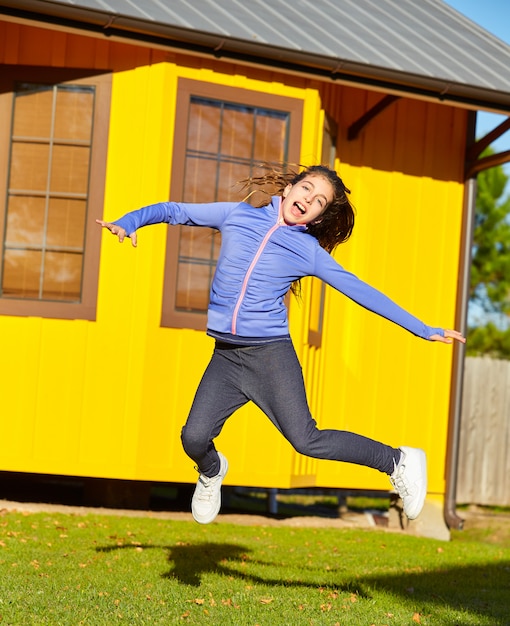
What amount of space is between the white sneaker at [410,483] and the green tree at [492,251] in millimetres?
24241

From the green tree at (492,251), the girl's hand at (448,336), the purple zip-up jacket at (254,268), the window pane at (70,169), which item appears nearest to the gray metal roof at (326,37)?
the window pane at (70,169)

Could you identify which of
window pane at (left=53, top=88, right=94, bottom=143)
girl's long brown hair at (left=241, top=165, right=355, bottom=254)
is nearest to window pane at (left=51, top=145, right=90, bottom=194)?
window pane at (left=53, top=88, right=94, bottom=143)

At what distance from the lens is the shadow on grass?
6730 millimetres

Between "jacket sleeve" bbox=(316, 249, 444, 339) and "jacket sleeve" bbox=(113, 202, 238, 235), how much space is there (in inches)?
25.6

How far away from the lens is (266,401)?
5.76 metres

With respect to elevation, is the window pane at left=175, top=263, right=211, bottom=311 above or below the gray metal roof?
below

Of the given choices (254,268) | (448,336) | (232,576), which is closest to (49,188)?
(232,576)

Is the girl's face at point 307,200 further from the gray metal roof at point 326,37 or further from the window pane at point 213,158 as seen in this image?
the window pane at point 213,158

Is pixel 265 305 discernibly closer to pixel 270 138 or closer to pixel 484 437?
pixel 270 138

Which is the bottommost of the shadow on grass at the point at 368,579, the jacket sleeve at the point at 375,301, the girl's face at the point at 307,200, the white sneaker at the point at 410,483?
the shadow on grass at the point at 368,579

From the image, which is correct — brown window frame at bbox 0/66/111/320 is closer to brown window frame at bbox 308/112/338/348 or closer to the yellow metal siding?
the yellow metal siding

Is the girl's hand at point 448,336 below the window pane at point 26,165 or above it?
below

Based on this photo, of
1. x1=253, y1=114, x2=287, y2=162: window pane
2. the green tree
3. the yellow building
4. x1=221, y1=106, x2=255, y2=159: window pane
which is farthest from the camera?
the green tree

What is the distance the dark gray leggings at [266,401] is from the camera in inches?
224
